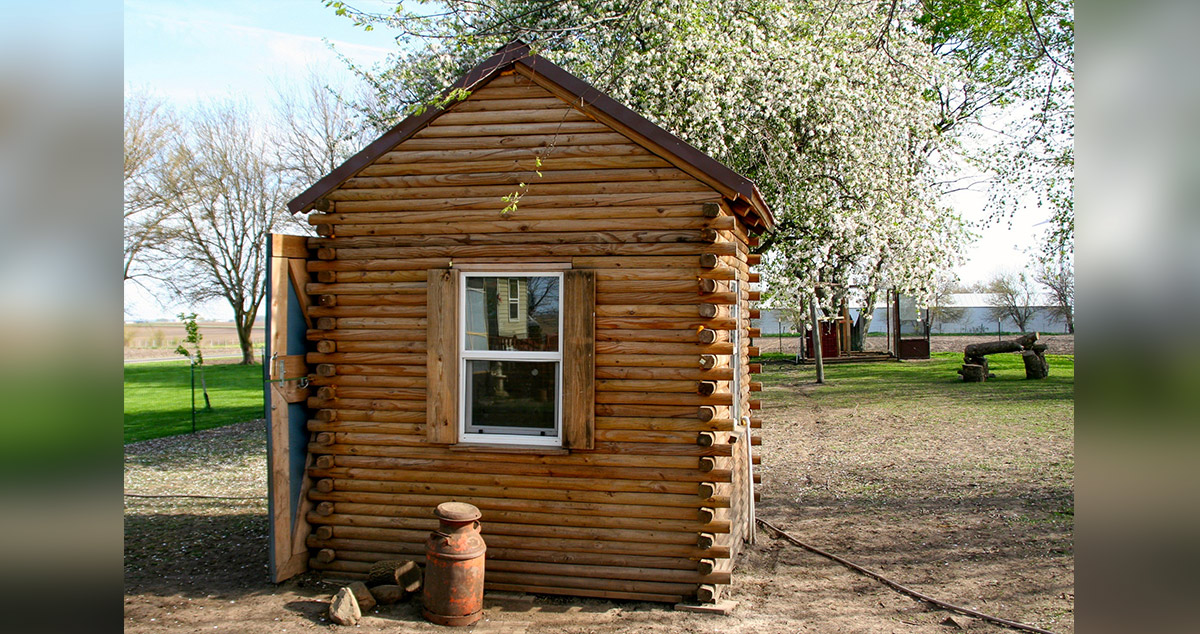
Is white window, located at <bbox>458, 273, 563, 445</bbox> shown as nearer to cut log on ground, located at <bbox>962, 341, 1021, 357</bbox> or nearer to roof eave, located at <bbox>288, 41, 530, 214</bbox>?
roof eave, located at <bbox>288, 41, 530, 214</bbox>

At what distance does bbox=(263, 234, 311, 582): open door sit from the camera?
715 cm

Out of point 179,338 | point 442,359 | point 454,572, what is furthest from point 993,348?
point 179,338

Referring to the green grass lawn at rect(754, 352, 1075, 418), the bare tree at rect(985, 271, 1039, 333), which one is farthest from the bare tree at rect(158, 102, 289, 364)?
the bare tree at rect(985, 271, 1039, 333)

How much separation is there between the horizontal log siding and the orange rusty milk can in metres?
0.65

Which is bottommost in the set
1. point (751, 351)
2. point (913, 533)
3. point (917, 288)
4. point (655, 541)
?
point (913, 533)

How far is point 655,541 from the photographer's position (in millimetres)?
6824

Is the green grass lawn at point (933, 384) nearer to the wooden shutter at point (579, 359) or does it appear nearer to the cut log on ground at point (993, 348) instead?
the cut log on ground at point (993, 348)

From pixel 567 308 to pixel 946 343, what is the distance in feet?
124

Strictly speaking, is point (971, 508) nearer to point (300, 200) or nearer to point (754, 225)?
point (754, 225)

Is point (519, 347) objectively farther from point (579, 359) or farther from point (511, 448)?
point (511, 448)
